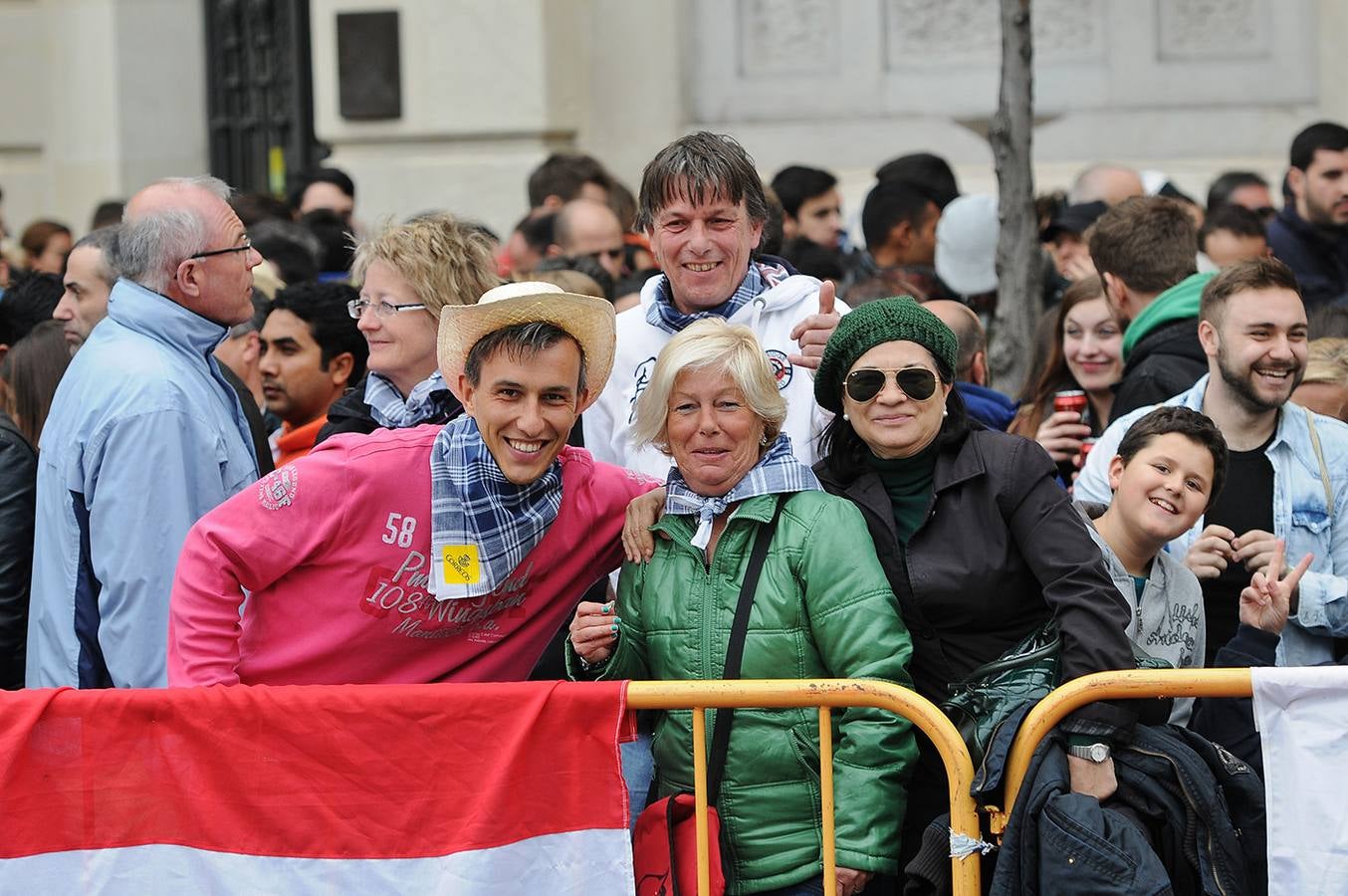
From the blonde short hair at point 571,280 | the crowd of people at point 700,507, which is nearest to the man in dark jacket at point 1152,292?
the crowd of people at point 700,507

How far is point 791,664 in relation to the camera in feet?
12.5

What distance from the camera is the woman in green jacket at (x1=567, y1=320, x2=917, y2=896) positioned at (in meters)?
3.72

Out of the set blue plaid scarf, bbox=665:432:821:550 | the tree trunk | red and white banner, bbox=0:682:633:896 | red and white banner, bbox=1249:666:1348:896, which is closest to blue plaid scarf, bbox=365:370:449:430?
blue plaid scarf, bbox=665:432:821:550

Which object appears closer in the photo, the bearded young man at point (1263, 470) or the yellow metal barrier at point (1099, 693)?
the yellow metal barrier at point (1099, 693)

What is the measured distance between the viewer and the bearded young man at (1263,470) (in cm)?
455

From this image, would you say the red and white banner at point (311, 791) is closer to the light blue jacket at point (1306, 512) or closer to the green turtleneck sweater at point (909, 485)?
the green turtleneck sweater at point (909, 485)

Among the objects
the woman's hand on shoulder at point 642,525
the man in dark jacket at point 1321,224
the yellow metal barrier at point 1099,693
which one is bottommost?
the yellow metal barrier at point 1099,693

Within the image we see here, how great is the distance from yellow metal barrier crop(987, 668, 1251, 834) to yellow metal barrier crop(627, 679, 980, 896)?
9cm

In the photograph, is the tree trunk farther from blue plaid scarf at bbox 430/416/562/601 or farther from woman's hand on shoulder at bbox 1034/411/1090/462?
blue plaid scarf at bbox 430/416/562/601

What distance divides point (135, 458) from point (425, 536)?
909 millimetres

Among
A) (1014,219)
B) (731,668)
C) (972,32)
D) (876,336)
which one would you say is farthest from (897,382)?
(972,32)

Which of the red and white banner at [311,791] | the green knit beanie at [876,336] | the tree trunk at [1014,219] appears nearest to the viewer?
the red and white banner at [311,791]

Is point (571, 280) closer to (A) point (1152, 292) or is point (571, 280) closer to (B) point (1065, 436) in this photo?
(B) point (1065, 436)

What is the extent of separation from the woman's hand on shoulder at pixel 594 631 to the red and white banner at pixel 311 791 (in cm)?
13
